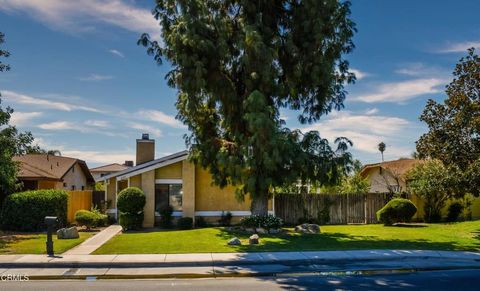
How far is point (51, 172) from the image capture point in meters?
33.0

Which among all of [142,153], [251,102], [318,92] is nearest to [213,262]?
[251,102]

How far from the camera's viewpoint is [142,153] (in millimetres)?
29000

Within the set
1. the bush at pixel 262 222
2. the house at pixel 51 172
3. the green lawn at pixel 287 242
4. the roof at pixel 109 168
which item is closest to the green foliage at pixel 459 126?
the green lawn at pixel 287 242

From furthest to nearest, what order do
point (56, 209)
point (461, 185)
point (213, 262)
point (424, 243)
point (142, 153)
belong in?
point (142, 153)
point (56, 209)
point (461, 185)
point (424, 243)
point (213, 262)

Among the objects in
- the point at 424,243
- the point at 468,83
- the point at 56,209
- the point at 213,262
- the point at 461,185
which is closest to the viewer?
the point at 213,262

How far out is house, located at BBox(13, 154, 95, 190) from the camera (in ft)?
98.6

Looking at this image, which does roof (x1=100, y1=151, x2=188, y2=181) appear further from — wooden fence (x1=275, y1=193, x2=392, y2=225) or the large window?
wooden fence (x1=275, y1=193, x2=392, y2=225)

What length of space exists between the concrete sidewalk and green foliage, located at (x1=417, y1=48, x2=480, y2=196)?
609cm

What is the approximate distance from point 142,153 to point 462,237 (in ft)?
59.9

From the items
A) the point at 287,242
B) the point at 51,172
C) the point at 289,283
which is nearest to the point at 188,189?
the point at 287,242

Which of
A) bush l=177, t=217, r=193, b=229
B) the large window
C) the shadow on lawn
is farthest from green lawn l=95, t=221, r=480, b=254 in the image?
the large window

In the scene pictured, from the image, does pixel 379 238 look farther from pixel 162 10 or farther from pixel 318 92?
pixel 162 10

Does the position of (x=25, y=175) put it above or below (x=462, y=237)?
above

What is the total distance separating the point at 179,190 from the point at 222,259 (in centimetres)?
1245
